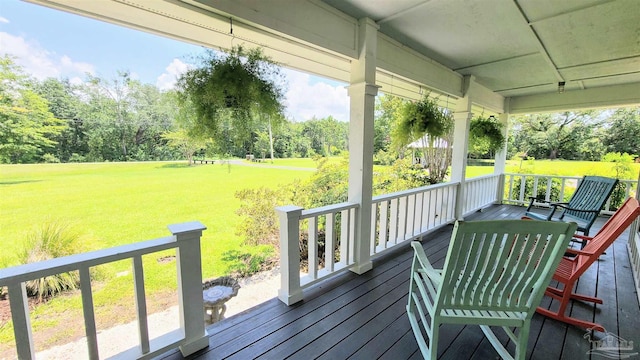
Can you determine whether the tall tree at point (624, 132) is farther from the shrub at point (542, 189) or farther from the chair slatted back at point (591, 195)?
the chair slatted back at point (591, 195)

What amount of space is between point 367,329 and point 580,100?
640 cm

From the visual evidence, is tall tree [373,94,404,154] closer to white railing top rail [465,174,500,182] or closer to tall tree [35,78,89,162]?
white railing top rail [465,174,500,182]

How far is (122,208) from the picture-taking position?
6070mm

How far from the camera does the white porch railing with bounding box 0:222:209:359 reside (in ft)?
3.74

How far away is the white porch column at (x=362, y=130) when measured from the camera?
2480 millimetres

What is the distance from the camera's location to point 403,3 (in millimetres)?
2166

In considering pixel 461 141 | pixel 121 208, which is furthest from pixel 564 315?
pixel 121 208

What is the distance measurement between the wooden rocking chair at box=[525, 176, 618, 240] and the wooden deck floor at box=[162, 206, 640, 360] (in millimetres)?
→ 976

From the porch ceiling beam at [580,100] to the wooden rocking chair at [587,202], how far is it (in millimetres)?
2141

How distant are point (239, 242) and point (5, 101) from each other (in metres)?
4.03

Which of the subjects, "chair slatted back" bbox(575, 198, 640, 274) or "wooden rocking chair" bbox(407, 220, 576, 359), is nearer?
"wooden rocking chair" bbox(407, 220, 576, 359)

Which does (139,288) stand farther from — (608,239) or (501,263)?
(608,239)

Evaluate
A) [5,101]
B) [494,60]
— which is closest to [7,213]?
[5,101]

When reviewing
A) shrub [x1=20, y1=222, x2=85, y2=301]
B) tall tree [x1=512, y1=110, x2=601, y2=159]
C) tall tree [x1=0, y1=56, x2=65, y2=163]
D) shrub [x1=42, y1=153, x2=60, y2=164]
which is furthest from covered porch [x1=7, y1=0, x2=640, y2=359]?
tall tree [x1=512, y1=110, x2=601, y2=159]
